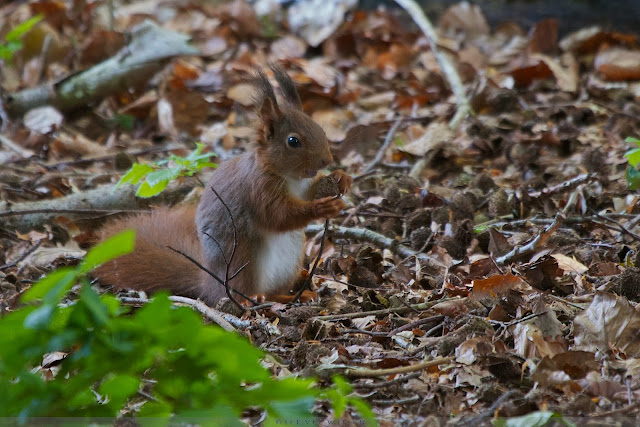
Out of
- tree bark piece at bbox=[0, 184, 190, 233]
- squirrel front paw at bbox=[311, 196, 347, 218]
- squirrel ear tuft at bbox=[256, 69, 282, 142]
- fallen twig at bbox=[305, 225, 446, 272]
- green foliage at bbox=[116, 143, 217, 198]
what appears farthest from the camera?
tree bark piece at bbox=[0, 184, 190, 233]

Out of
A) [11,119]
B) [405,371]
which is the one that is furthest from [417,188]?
[11,119]

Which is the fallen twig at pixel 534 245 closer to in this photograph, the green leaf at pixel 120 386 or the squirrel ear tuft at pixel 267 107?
Result: the squirrel ear tuft at pixel 267 107

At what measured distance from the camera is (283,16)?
6410 mm

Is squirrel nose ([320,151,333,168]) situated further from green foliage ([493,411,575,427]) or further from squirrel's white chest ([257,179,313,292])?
green foliage ([493,411,575,427])

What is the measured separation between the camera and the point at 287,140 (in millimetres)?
2871

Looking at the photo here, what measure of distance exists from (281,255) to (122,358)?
1705 mm

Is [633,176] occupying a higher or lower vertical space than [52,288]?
lower

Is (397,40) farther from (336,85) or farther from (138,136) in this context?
(138,136)

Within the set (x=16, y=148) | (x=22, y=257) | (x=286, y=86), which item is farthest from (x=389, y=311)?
(x=16, y=148)

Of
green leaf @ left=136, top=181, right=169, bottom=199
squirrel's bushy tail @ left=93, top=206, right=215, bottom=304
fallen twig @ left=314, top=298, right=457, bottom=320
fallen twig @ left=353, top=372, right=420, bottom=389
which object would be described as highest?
green leaf @ left=136, top=181, right=169, bottom=199

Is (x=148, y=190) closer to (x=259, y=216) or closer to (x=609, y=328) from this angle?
(x=259, y=216)

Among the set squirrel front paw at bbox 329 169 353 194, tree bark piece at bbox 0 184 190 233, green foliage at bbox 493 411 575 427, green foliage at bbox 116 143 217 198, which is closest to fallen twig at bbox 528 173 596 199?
squirrel front paw at bbox 329 169 353 194

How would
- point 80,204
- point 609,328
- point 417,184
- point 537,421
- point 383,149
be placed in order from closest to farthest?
point 537,421 → point 609,328 → point 80,204 → point 417,184 → point 383,149

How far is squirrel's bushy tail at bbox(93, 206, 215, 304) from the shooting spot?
123 inches
